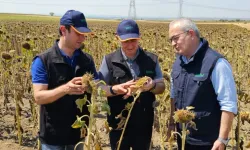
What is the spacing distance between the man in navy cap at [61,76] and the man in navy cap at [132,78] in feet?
1.43

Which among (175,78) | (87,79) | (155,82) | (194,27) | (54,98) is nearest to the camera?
(87,79)

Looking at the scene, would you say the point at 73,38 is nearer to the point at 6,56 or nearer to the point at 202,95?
the point at 202,95

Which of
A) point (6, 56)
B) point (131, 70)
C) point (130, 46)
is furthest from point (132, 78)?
point (6, 56)

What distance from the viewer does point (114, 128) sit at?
3.39 m

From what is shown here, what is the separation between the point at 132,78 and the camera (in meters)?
3.31

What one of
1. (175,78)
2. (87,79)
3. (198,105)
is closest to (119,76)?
(175,78)

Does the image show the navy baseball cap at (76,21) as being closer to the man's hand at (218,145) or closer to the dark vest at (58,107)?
the dark vest at (58,107)

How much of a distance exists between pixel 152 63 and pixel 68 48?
34.0 inches

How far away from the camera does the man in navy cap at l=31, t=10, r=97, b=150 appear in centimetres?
274

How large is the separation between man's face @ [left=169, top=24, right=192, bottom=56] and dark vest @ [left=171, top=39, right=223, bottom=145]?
0.34 ft

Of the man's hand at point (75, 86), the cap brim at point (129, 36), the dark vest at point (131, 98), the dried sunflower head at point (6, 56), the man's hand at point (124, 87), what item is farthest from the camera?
the dried sunflower head at point (6, 56)

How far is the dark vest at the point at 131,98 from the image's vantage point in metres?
3.31

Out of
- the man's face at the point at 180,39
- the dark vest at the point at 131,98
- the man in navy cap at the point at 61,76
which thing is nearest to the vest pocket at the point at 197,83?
the man's face at the point at 180,39

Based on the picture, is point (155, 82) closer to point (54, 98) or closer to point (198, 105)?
point (198, 105)
